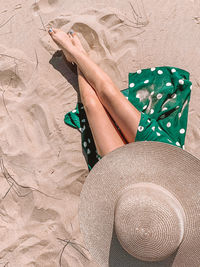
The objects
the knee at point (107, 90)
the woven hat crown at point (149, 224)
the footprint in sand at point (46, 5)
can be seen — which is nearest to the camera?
the woven hat crown at point (149, 224)

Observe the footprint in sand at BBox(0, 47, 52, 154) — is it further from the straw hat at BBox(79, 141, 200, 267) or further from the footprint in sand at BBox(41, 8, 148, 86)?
the straw hat at BBox(79, 141, 200, 267)

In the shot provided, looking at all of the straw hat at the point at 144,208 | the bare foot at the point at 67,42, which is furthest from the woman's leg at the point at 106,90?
the straw hat at the point at 144,208

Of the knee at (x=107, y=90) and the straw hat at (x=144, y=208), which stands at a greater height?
the knee at (x=107, y=90)

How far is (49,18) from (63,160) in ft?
3.80

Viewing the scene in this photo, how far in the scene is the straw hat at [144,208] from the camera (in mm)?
1429

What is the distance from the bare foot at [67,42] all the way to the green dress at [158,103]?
40cm

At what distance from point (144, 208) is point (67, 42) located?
1.45m

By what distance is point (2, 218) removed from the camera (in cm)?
230

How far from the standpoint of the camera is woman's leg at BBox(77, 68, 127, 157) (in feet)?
6.28

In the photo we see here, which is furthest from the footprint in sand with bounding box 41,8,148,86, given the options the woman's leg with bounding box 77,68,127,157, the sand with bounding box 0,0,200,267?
the woman's leg with bounding box 77,68,127,157

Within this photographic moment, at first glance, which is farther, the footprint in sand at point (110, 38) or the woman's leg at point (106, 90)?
the footprint in sand at point (110, 38)

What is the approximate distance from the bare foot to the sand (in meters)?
0.08

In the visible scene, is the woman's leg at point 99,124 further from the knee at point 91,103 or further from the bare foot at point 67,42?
the bare foot at point 67,42

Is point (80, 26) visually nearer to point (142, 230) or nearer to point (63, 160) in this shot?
point (63, 160)
